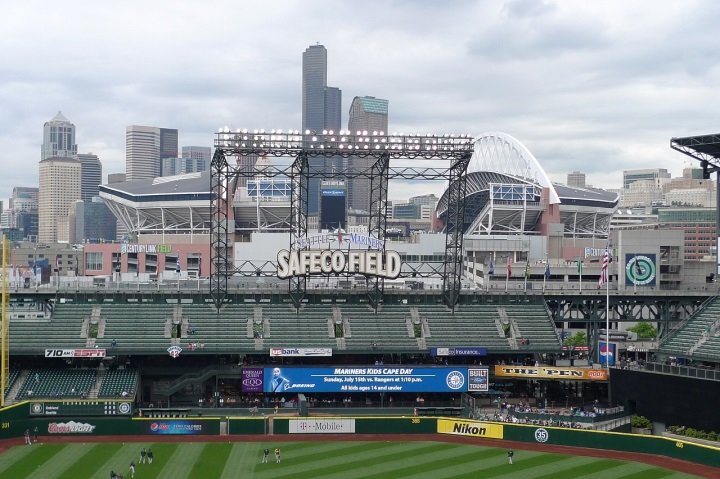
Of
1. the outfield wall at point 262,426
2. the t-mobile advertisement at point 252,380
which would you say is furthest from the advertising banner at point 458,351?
the t-mobile advertisement at point 252,380

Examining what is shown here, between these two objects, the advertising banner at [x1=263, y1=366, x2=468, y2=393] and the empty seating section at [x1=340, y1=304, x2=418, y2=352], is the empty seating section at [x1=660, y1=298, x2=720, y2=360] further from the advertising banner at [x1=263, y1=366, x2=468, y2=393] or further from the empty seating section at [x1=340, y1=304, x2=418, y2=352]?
the empty seating section at [x1=340, y1=304, x2=418, y2=352]

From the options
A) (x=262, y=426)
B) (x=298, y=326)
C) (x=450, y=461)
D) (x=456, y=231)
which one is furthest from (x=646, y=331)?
(x=262, y=426)

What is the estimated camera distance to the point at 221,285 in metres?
65.1

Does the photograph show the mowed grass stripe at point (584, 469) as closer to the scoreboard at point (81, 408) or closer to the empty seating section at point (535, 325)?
the empty seating section at point (535, 325)

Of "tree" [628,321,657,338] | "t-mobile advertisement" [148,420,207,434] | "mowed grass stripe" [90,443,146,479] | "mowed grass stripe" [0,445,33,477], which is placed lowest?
"mowed grass stripe" [0,445,33,477]

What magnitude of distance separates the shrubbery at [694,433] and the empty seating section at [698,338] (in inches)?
223

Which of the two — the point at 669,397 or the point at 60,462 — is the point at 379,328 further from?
the point at 60,462

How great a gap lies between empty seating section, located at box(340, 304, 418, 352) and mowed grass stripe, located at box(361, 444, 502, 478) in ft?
40.0

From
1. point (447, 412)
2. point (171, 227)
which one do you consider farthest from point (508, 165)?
point (447, 412)

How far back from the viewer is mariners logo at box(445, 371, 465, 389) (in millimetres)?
59122

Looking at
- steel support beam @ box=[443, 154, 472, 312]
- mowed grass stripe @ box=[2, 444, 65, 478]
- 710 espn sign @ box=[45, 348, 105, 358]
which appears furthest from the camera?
steel support beam @ box=[443, 154, 472, 312]

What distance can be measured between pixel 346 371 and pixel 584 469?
62.5 feet

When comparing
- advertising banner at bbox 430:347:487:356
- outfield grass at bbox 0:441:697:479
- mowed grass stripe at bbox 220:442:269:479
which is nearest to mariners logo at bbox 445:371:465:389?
advertising banner at bbox 430:347:487:356

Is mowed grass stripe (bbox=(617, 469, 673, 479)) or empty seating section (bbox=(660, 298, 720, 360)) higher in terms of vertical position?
empty seating section (bbox=(660, 298, 720, 360))
